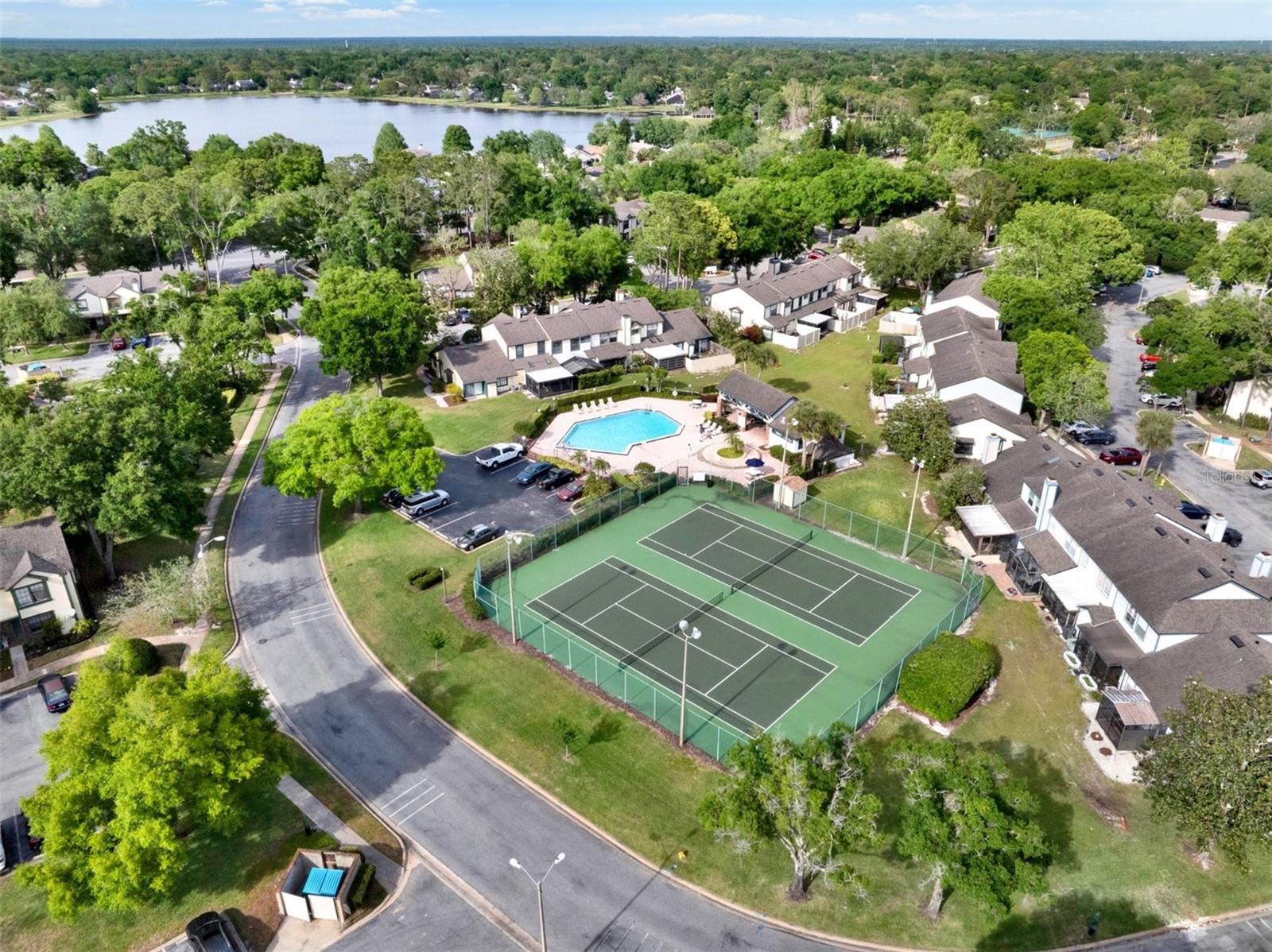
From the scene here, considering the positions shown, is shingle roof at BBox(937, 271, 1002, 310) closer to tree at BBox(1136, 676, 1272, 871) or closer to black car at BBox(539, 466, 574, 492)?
black car at BBox(539, 466, 574, 492)

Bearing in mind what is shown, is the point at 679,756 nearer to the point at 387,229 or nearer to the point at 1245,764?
the point at 1245,764

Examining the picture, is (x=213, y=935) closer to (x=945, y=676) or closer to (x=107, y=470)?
(x=107, y=470)

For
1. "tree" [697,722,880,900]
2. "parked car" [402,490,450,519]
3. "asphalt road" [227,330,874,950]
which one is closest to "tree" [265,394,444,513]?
"parked car" [402,490,450,519]

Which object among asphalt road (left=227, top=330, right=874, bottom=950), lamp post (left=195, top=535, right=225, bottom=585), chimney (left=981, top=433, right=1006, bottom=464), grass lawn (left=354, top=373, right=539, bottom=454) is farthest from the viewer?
grass lawn (left=354, top=373, right=539, bottom=454)

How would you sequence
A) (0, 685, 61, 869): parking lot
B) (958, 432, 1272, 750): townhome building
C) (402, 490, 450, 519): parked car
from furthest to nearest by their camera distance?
(402, 490, 450, 519): parked car < (958, 432, 1272, 750): townhome building < (0, 685, 61, 869): parking lot

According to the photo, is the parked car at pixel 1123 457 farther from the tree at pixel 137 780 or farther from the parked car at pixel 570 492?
the tree at pixel 137 780

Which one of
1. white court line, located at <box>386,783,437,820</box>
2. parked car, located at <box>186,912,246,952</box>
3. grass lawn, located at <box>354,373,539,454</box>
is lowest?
A: grass lawn, located at <box>354,373,539,454</box>
